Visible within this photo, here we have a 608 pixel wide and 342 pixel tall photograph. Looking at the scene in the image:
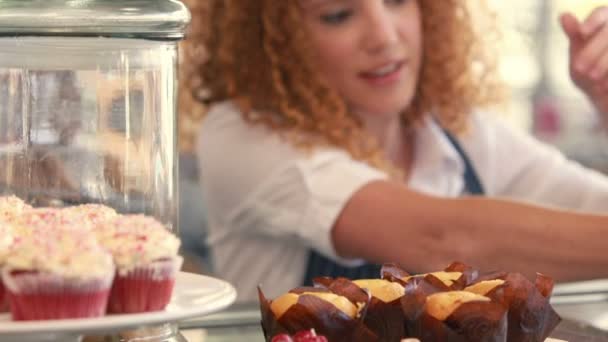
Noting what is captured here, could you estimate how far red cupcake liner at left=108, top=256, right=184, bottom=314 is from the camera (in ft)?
2.42

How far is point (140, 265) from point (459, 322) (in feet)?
0.70

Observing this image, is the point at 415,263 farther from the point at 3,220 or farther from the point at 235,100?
the point at 3,220

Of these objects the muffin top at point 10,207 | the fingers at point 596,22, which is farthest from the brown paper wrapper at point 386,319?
the fingers at point 596,22

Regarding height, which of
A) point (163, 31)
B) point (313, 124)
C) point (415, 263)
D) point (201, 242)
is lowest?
point (201, 242)

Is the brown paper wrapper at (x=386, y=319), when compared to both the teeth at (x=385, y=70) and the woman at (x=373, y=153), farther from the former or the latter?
the teeth at (x=385, y=70)

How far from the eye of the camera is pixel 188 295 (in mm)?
789

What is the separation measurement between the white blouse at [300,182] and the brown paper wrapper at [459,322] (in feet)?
2.76

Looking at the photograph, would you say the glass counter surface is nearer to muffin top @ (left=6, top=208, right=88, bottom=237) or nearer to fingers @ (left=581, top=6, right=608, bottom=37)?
muffin top @ (left=6, top=208, right=88, bottom=237)

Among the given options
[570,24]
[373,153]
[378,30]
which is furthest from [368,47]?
[570,24]

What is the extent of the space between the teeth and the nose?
1.1 inches

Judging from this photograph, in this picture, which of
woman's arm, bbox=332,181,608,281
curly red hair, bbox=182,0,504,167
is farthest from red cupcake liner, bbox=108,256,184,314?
curly red hair, bbox=182,0,504,167

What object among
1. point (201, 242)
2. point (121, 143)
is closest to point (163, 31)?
point (121, 143)

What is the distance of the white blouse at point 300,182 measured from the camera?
169cm

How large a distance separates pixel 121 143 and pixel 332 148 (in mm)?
794
